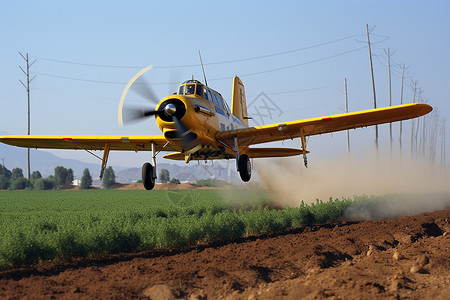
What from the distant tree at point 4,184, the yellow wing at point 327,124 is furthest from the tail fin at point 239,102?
the distant tree at point 4,184

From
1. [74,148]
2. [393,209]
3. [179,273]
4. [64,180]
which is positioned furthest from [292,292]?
[64,180]

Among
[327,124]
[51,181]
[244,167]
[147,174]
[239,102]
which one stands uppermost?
[239,102]

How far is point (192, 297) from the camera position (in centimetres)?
977

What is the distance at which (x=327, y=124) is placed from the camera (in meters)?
18.7

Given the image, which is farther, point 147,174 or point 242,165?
point 242,165

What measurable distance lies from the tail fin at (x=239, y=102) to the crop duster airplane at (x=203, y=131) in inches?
108

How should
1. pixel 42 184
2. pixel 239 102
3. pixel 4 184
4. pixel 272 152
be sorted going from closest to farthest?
1. pixel 272 152
2. pixel 239 102
3. pixel 4 184
4. pixel 42 184

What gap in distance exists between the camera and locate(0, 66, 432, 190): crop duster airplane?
52.9 ft

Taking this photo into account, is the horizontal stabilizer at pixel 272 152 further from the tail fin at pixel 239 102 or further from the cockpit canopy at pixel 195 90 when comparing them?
the cockpit canopy at pixel 195 90

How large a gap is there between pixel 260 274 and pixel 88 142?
11.5 meters

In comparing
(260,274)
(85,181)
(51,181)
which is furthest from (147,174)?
(51,181)

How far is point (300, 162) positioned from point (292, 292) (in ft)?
100

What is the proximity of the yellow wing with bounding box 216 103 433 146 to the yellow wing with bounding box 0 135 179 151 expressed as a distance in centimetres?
277

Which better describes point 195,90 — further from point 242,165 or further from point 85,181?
point 85,181
